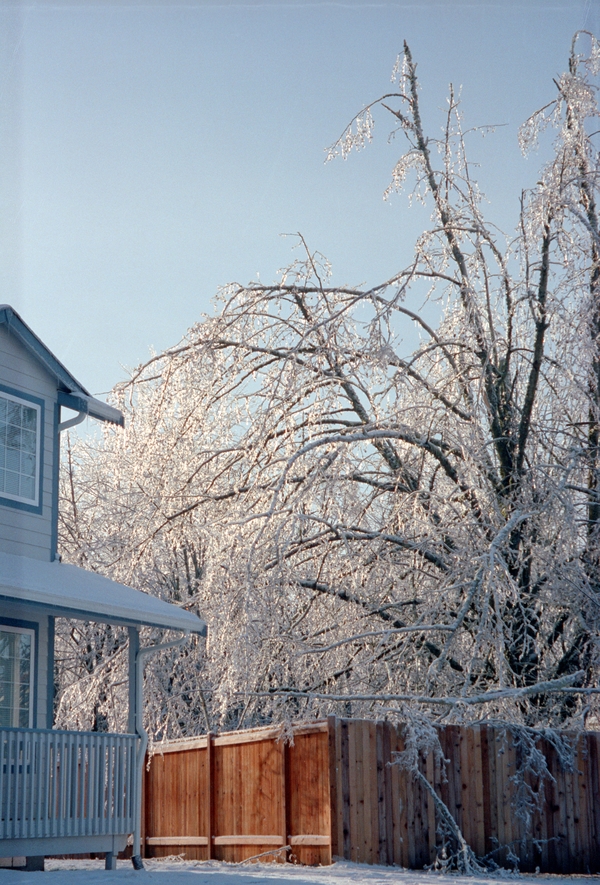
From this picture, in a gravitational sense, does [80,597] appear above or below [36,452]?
below

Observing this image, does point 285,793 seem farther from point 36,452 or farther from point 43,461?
point 36,452

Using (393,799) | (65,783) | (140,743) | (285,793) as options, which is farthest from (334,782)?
(65,783)

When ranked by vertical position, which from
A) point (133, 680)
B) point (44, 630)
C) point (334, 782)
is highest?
point (44, 630)

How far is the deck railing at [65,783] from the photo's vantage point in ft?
30.3

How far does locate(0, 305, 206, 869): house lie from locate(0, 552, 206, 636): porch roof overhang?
1 cm

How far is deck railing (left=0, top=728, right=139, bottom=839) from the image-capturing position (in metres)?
9.24

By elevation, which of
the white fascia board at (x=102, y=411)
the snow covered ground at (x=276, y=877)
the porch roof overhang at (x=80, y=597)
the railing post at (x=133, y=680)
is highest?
the white fascia board at (x=102, y=411)

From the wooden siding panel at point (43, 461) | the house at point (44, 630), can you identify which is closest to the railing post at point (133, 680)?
the house at point (44, 630)

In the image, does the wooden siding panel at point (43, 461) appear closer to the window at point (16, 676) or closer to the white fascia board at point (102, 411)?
the white fascia board at point (102, 411)

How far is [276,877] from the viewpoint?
8.84m

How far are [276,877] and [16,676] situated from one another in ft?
11.7

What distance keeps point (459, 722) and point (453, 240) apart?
17.7 ft

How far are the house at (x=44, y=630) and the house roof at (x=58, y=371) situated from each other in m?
0.01

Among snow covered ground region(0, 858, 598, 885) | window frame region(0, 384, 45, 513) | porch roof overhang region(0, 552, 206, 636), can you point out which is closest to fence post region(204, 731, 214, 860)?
snow covered ground region(0, 858, 598, 885)
